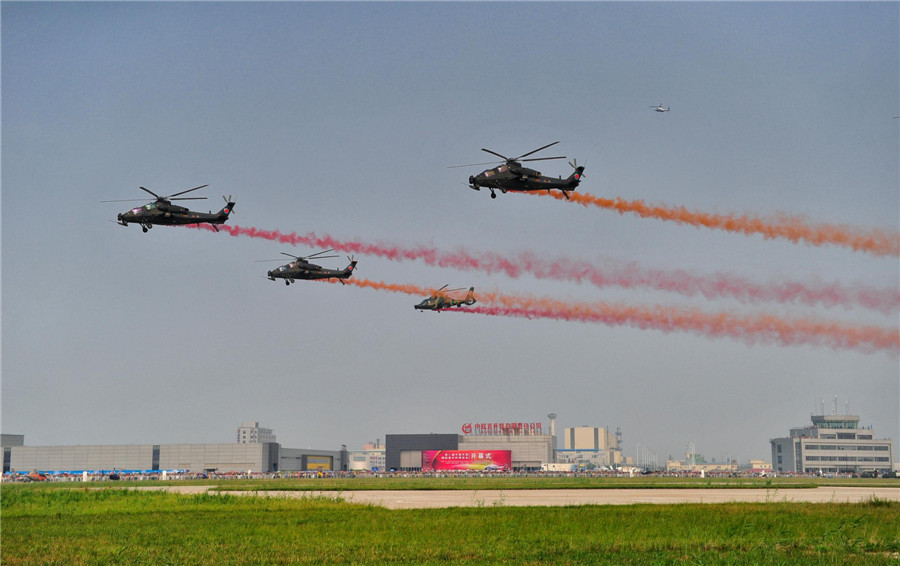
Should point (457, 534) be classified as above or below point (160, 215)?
below

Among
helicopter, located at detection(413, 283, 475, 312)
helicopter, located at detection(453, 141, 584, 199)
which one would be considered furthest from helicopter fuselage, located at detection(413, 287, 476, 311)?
helicopter, located at detection(453, 141, 584, 199)

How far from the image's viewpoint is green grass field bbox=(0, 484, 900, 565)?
3425cm

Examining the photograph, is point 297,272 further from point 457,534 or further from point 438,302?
point 457,534

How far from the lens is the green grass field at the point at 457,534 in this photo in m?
34.2

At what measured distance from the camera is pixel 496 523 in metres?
47.0

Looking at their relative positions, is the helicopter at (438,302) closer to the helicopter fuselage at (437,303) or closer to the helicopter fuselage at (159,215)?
the helicopter fuselage at (437,303)

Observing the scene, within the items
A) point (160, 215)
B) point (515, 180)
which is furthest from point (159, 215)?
point (515, 180)

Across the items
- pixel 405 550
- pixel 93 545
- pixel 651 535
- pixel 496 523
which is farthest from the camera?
pixel 496 523

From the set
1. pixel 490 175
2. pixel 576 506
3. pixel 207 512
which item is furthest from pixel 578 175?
pixel 207 512

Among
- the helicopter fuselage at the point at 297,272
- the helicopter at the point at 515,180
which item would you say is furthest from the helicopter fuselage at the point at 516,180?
the helicopter fuselage at the point at 297,272

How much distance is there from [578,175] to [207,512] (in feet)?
130

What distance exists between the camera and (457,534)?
1647 inches

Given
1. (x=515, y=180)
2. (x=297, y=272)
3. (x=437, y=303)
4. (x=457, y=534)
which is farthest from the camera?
(x=437, y=303)

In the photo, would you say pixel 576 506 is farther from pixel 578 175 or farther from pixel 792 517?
pixel 578 175
